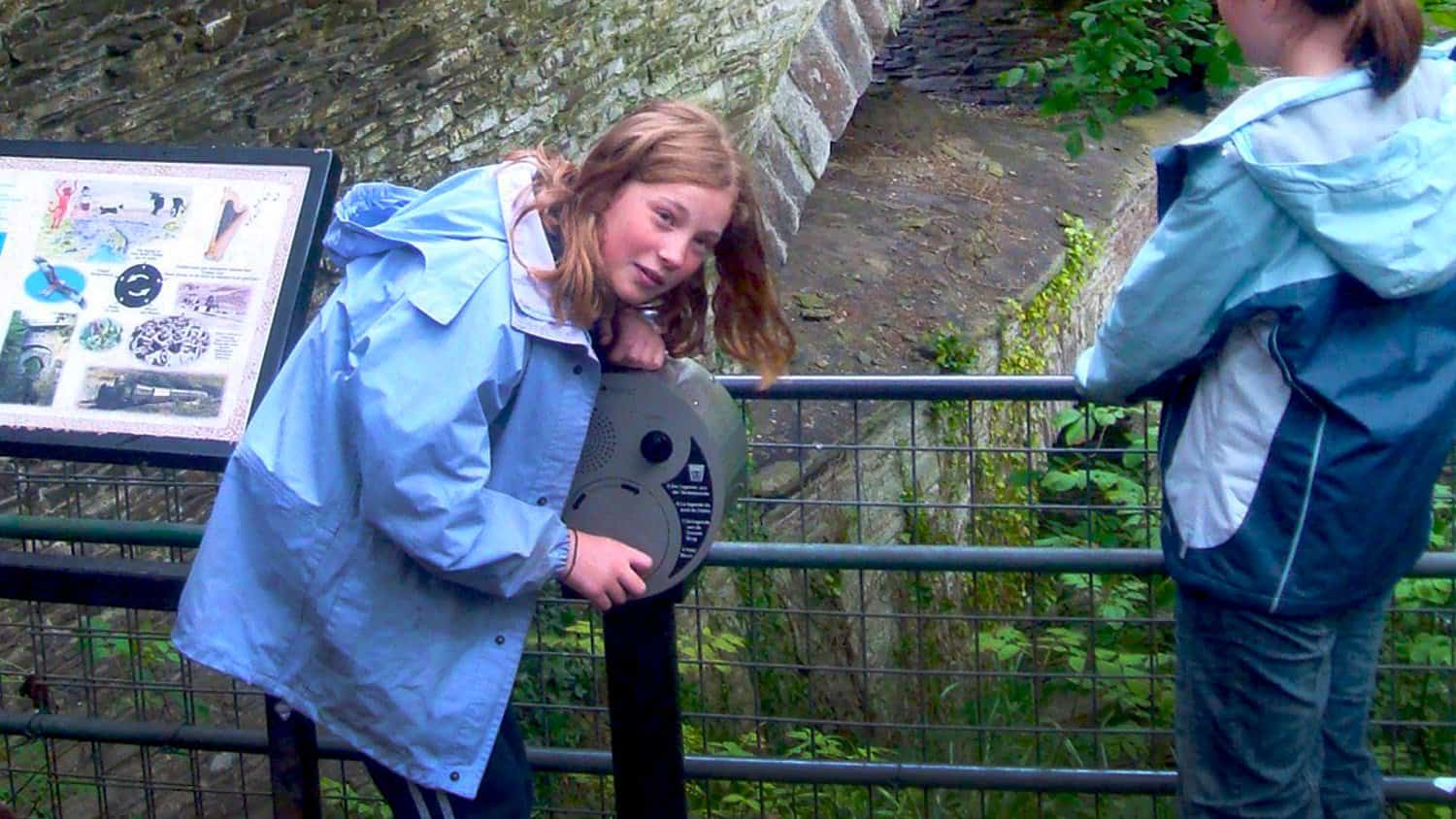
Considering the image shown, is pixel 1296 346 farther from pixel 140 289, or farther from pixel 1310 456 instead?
pixel 140 289

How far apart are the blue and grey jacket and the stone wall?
345 centimetres

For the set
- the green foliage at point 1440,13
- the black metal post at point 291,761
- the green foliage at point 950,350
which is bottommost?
the green foliage at point 950,350

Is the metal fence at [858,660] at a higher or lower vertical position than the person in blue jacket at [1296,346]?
lower

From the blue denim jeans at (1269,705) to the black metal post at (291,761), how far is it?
1.29 meters

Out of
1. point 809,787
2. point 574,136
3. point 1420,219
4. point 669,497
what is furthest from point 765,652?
point 574,136

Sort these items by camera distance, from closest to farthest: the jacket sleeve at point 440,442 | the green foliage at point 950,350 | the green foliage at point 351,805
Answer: the jacket sleeve at point 440,442
the green foliage at point 351,805
the green foliage at point 950,350

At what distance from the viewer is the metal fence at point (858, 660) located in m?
3.07

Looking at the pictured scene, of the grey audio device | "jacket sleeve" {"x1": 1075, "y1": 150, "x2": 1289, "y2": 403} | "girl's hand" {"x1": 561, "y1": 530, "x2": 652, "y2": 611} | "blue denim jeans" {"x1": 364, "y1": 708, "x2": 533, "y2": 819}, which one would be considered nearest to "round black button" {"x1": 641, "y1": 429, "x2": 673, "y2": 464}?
the grey audio device

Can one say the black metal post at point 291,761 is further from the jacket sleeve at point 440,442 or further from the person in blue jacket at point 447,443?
the jacket sleeve at point 440,442

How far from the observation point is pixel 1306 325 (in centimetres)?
225

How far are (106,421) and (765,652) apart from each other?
1584 millimetres

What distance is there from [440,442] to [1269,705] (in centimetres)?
118

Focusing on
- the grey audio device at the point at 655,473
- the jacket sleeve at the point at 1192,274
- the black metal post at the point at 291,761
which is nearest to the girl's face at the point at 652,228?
the grey audio device at the point at 655,473

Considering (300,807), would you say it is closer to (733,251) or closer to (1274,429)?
(733,251)
